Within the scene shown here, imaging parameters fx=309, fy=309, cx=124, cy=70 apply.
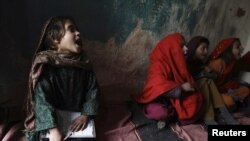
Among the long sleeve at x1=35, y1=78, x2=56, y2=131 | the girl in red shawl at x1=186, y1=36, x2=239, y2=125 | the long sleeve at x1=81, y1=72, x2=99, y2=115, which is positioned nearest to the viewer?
the long sleeve at x1=35, y1=78, x2=56, y2=131

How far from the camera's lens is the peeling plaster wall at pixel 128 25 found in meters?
2.26

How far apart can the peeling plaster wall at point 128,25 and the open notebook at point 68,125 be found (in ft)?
2.01

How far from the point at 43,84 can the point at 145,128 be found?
82 centimetres

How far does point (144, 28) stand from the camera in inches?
103

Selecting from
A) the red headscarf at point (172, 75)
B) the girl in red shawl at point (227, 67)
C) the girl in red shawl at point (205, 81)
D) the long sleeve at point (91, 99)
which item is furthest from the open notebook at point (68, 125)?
the girl in red shawl at point (227, 67)

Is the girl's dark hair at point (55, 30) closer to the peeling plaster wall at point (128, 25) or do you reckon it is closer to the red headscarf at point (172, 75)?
the peeling plaster wall at point (128, 25)

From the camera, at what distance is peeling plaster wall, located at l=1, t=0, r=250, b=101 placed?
88.9 inches

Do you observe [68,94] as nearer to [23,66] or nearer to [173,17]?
[23,66]

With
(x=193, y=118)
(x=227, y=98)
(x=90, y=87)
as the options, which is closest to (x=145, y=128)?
(x=193, y=118)

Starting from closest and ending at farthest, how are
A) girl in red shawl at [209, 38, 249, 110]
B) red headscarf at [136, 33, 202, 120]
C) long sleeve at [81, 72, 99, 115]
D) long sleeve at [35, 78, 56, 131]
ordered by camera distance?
long sleeve at [35, 78, 56, 131]
long sleeve at [81, 72, 99, 115]
red headscarf at [136, 33, 202, 120]
girl in red shawl at [209, 38, 249, 110]

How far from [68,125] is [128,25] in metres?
1.03

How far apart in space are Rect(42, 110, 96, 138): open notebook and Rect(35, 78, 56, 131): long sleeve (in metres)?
0.08

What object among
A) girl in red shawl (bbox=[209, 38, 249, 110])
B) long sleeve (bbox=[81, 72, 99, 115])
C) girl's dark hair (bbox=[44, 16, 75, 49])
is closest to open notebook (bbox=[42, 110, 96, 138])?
long sleeve (bbox=[81, 72, 99, 115])

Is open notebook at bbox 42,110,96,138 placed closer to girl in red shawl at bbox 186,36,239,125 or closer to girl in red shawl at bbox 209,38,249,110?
girl in red shawl at bbox 186,36,239,125
